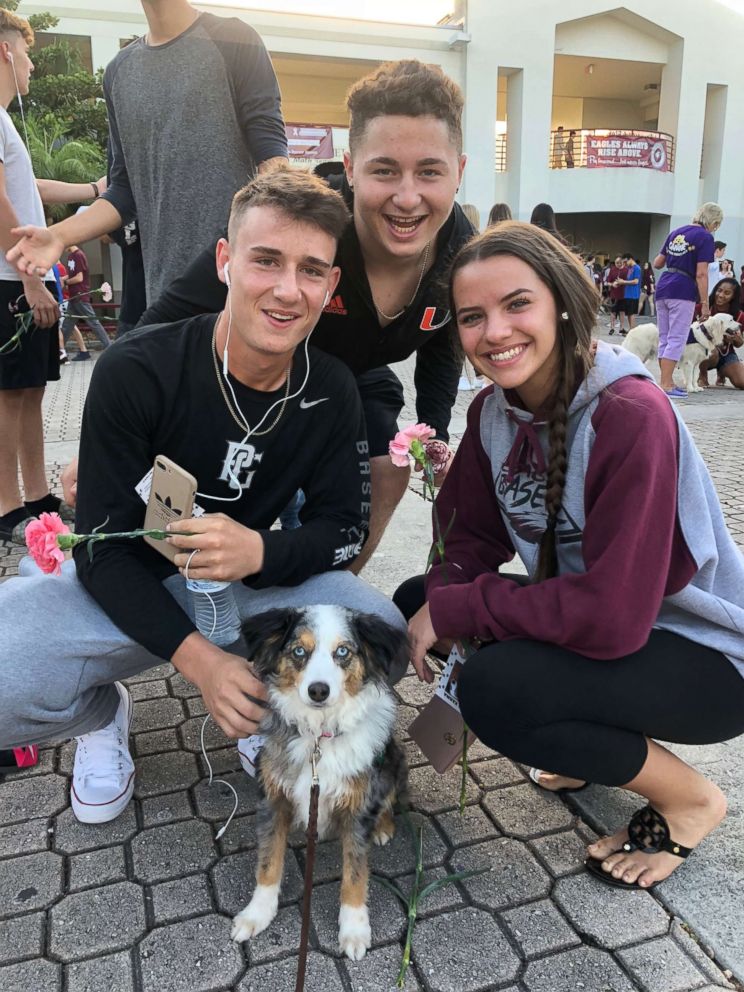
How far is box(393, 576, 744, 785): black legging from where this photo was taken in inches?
81.5

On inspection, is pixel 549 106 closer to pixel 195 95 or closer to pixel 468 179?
pixel 468 179

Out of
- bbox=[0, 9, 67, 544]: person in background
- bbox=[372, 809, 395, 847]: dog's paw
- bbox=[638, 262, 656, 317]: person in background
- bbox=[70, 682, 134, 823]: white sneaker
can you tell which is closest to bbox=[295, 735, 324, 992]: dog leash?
bbox=[372, 809, 395, 847]: dog's paw

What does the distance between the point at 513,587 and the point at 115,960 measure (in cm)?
150

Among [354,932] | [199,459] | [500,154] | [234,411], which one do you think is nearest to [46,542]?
[199,459]

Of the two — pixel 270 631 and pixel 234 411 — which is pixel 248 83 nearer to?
pixel 234 411

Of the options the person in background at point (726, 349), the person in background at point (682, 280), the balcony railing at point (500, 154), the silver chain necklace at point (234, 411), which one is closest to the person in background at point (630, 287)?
the person in background at point (726, 349)

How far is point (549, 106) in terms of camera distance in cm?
2798

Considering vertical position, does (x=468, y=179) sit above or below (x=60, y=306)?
above

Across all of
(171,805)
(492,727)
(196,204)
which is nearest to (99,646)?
(171,805)

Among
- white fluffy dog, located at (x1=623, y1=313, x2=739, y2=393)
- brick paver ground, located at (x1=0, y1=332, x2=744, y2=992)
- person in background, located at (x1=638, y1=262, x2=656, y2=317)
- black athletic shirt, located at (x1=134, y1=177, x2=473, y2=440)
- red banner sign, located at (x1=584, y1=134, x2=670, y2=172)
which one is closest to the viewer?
brick paver ground, located at (x1=0, y1=332, x2=744, y2=992)

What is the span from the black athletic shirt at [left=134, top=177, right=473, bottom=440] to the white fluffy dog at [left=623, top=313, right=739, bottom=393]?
8.80 m

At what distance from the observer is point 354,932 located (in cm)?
200

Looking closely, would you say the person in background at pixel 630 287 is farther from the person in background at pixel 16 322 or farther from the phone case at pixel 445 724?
the phone case at pixel 445 724

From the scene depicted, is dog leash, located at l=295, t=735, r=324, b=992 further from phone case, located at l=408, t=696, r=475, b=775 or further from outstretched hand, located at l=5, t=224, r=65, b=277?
outstretched hand, located at l=5, t=224, r=65, b=277
